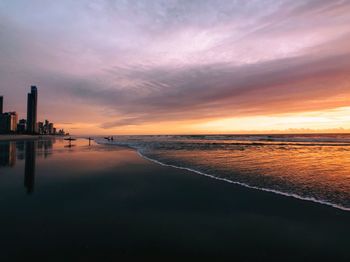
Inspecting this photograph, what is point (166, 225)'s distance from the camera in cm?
667

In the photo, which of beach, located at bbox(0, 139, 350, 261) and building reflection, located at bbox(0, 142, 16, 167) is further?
building reflection, located at bbox(0, 142, 16, 167)

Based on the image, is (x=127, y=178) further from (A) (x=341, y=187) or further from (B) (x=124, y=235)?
(A) (x=341, y=187)

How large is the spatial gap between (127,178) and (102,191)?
331 centimetres

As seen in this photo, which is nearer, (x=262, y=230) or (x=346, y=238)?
(x=346, y=238)

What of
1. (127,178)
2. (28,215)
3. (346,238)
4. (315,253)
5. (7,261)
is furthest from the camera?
(127,178)

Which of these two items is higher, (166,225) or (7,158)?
(7,158)

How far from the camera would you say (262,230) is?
20.9 feet

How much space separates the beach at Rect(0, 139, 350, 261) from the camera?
5.10 metres

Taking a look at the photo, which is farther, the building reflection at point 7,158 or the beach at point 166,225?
the building reflection at point 7,158

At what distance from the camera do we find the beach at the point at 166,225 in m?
5.10

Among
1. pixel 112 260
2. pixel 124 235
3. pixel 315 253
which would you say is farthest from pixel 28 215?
pixel 315 253

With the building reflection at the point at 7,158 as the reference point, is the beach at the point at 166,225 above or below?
below

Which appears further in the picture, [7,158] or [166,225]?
[7,158]

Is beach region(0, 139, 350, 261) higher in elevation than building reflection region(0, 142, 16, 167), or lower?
lower
